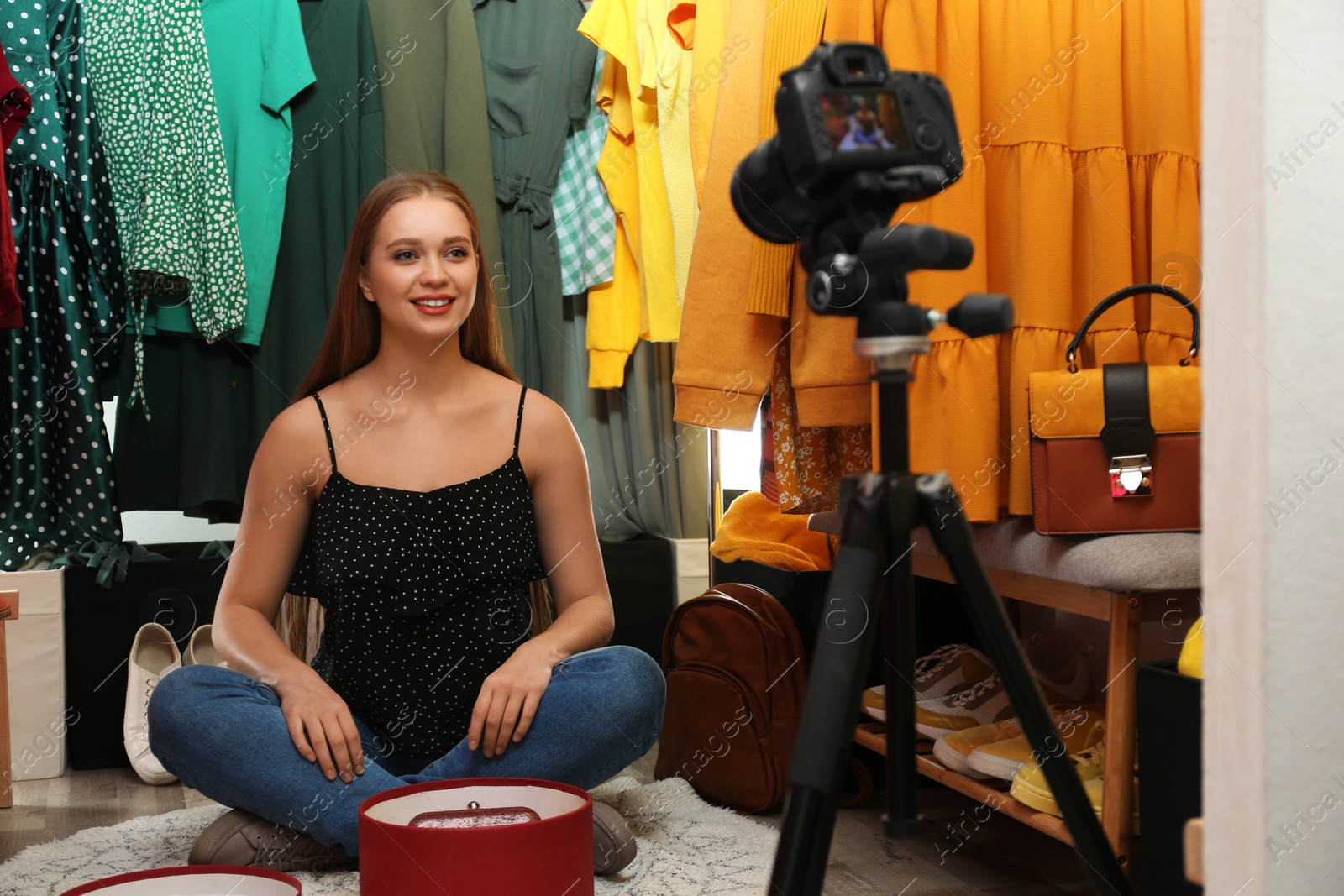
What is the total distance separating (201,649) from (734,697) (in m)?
1.05

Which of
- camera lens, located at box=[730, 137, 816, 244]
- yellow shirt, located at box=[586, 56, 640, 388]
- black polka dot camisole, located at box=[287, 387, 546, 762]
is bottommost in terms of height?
black polka dot camisole, located at box=[287, 387, 546, 762]

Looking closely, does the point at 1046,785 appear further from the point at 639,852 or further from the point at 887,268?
the point at 887,268

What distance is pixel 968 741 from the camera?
58.6 inches

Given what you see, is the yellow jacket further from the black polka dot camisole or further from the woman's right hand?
the woman's right hand

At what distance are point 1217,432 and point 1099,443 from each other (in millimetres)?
511

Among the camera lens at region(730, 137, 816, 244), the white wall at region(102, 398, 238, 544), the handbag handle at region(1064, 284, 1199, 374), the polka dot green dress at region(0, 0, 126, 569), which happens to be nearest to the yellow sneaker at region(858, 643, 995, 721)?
the handbag handle at region(1064, 284, 1199, 374)

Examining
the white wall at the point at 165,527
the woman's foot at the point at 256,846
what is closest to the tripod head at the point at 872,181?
the woman's foot at the point at 256,846

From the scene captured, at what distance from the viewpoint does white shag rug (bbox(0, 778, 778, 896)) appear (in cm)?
142

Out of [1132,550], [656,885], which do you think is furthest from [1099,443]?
[656,885]

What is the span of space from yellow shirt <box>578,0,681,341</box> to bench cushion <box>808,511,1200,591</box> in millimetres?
1164

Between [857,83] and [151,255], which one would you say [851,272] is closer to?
[857,83]

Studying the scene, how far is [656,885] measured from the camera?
1.43 m

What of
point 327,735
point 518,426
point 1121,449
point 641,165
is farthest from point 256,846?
point 641,165

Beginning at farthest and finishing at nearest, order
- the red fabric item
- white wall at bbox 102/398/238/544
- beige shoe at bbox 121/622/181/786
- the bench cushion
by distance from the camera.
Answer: white wall at bbox 102/398/238/544, beige shoe at bbox 121/622/181/786, the red fabric item, the bench cushion
